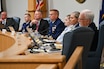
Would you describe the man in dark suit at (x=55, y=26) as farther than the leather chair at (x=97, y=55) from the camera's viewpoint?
Yes

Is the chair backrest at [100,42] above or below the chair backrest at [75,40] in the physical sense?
below

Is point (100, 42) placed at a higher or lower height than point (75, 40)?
lower

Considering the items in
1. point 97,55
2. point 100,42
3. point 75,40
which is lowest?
point 97,55

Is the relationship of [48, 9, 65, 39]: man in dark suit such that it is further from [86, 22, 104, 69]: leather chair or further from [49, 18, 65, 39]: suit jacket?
[86, 22, 104, 69]: leather chair

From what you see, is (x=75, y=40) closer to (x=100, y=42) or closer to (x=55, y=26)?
(x=100, y=42)

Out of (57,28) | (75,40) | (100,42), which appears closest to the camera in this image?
(75,40)

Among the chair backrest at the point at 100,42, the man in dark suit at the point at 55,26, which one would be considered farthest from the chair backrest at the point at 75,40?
the man in dark suit at the point at 55,26

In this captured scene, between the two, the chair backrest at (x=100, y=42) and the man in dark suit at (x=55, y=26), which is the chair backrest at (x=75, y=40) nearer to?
the chair backrest at (x=100, y=42)

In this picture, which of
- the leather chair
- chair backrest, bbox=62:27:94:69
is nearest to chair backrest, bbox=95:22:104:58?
the leather chair

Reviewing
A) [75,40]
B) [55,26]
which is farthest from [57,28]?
[75,40]

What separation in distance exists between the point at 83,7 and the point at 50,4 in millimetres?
1138

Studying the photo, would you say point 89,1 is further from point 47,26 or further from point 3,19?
point 3,19

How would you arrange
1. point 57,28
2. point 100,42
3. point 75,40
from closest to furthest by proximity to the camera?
point 75,40, point 100,42, point 57,28

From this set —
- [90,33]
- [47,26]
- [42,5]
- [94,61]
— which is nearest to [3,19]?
[42,5]
